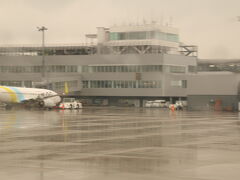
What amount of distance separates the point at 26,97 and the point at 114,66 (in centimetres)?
4467

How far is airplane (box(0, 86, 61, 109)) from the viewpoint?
8253cm

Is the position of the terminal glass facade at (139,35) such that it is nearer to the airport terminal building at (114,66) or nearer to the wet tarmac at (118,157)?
the airport terminal building at (114,66)

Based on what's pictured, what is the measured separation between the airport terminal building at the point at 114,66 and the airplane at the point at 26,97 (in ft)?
97.0

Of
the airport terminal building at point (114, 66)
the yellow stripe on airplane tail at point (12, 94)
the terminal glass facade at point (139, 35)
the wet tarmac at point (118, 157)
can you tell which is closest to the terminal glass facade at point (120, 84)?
the airport terminal building at point (114, 66)

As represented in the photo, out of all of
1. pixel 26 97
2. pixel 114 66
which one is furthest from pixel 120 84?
pixel 26 97

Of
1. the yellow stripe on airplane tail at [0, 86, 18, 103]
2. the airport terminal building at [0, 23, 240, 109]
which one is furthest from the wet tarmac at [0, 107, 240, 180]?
the airport terminal building at [0, 23, 240, 109]

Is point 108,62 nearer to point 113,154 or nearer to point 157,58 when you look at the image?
point 157,58

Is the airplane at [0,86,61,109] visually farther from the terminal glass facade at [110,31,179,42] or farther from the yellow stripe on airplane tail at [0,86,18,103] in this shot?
the terminal glass facade at [110,31,179,42]

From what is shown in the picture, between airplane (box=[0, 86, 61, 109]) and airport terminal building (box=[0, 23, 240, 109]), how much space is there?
29566 mm

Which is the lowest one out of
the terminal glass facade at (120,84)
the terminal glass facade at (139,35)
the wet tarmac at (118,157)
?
the wet tarmac at (118,157)

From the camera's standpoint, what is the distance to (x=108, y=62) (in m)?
129

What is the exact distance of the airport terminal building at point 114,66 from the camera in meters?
126

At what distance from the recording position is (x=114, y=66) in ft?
422

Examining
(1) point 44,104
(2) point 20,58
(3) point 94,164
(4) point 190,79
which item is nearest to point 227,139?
(3) point 94,164
